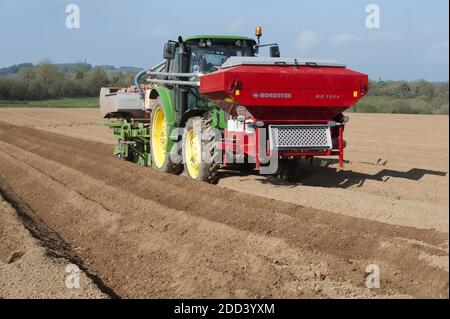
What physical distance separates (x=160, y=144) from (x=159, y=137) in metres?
0.13

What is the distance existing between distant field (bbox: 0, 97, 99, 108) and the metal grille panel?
41.1 metres

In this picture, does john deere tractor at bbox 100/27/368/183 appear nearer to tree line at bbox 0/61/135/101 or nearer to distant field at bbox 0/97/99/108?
distant field at bbox 0/97/99/108

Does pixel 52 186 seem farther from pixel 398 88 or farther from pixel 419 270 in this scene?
pixel 398 88

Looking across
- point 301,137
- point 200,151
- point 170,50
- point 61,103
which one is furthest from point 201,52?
point 61,103

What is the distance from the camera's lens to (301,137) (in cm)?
809

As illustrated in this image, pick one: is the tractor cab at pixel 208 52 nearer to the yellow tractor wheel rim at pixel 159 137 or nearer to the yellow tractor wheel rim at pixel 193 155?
the yellow tractor wheel rim at pixel 193 155

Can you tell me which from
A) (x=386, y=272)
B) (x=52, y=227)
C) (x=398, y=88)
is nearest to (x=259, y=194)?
(x=52, y=227)

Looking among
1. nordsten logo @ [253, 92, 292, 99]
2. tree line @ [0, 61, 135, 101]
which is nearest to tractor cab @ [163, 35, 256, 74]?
nordsten logo @ [253, 92, 292, 99]

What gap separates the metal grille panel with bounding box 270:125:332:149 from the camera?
7934 mm

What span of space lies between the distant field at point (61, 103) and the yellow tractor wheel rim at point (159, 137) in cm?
3751

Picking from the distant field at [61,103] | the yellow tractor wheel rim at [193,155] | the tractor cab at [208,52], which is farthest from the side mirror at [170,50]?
the distant field at [61,103]

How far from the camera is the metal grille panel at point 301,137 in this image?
7934 millimetres

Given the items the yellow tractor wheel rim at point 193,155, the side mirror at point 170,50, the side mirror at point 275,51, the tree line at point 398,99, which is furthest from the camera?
the tree line at point 398,99

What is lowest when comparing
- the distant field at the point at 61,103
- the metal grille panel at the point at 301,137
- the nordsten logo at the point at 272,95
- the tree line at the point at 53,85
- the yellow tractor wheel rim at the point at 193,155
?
the yellow tractor wheel rim at the point at 193,155
